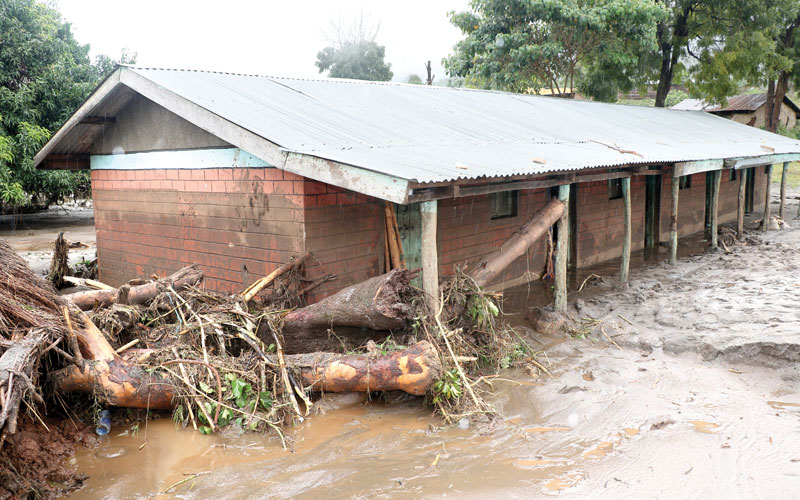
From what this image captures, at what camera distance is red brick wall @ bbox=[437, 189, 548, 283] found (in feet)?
29.0

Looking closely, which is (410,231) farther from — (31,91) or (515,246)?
(31,91)

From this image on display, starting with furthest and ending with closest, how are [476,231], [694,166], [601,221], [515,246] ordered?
[601,221] < [694,166] < [476,231] < [515,246]

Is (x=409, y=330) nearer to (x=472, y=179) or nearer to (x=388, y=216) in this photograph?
(x=472, y=179)

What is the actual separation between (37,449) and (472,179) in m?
4.31

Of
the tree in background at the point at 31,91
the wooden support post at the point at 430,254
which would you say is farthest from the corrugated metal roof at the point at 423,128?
the tree in background at the point at 31,91

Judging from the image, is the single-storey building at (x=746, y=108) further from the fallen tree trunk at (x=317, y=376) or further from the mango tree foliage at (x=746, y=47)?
the fallen tree trunk at (x=317, y=376)

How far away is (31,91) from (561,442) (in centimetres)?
1706

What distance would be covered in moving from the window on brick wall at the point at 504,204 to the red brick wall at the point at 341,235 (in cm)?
287

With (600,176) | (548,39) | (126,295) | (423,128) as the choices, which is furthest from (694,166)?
(548,39)

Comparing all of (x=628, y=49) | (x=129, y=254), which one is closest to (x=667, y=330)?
(x=129, y=254)

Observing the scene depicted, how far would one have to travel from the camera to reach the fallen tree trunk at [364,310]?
5664mm

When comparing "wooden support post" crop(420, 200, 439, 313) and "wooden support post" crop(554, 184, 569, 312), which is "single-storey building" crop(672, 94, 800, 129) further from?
"wooden support post" crop(420, 200, 439, 313)

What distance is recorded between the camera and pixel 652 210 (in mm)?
14648

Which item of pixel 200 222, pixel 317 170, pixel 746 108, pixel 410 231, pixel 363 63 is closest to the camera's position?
pixel 317 170
